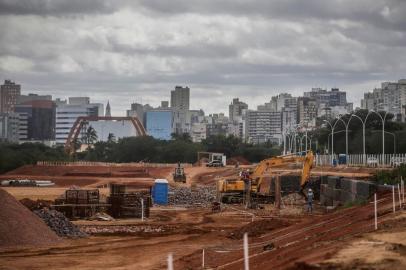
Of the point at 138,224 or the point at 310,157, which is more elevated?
the point at 310,157

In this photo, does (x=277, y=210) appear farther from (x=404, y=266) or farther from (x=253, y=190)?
(x=404, y=266)

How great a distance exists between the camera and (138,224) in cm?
4353

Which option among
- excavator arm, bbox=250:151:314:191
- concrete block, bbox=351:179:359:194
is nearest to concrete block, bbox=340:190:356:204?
concrete block, bbox=351:179:359:194

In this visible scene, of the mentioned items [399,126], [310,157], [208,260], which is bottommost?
[208,260]

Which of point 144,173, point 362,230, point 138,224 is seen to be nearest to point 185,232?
point 138,224

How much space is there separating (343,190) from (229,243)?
23.0 metres

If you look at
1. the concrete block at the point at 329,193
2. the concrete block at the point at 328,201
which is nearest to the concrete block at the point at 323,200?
the concrete block at the point at 328,201

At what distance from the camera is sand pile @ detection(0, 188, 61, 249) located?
32.5 m

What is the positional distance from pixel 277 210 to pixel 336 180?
234 inches

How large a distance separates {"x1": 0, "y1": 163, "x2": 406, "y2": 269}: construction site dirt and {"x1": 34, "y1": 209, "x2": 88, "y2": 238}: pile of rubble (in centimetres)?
78

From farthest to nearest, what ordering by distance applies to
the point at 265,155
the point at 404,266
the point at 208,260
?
the point at 265,155 → the point at 208,260 → the point at 404,266

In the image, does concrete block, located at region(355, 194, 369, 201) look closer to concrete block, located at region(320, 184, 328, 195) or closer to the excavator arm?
the excavator arm

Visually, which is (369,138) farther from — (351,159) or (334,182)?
(334,182)

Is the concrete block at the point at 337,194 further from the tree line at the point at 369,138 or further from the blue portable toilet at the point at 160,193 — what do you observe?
the tree line at the point at 369,138
